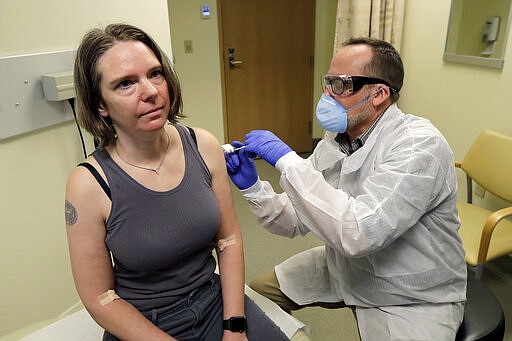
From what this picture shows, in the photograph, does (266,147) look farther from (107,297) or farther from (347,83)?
(107,297)

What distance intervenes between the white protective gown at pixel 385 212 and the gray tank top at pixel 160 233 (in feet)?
0.92

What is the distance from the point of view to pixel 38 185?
1.26 metres

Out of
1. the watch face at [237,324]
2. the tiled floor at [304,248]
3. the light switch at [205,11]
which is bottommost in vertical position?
the tiled floor at [304,248]

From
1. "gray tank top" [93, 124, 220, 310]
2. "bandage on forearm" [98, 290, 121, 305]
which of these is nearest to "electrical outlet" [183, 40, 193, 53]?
"gray tank top" [93, 124, 220, 310]

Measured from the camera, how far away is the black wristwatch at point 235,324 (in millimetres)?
1010

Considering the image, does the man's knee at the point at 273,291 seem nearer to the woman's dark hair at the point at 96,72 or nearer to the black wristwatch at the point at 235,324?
the black wristwatch at the point at 235,324

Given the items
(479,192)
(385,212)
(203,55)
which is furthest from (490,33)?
(203,55)

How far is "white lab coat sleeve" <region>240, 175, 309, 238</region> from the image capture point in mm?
1331

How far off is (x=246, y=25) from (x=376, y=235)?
316 centimetres

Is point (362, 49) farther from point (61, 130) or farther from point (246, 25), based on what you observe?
point (246, 25)

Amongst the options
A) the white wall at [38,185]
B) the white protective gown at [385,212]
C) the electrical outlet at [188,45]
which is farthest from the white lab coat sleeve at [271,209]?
the electrical outlet at [188,45]

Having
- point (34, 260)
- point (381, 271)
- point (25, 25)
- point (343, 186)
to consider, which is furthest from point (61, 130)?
point (381, 271)

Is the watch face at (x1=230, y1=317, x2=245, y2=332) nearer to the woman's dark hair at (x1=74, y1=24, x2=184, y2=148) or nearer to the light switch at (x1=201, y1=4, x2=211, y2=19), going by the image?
the woman's dark hair at (x1=74, y1=24, x2=184, y2=148)

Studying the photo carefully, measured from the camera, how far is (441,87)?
2.60 m
